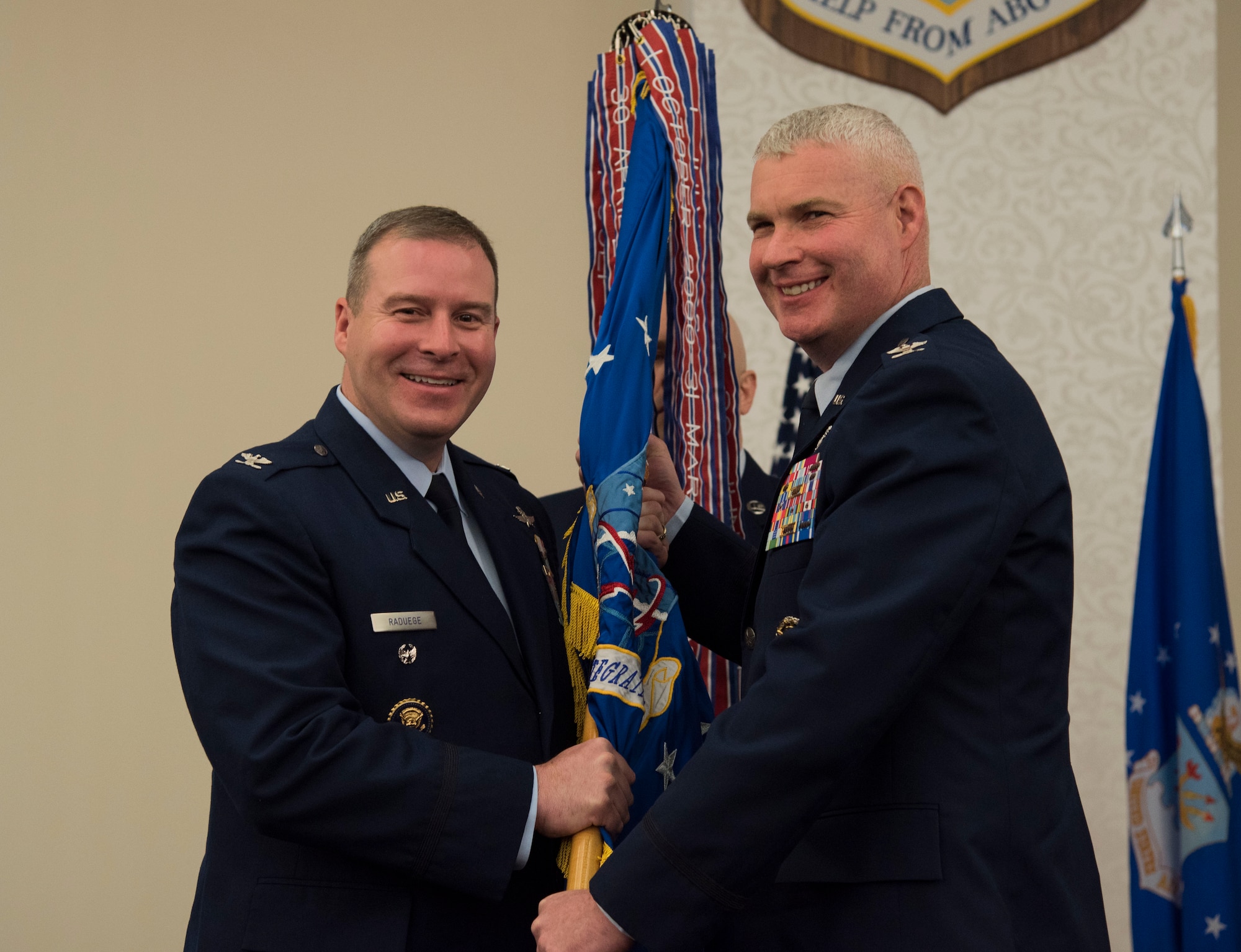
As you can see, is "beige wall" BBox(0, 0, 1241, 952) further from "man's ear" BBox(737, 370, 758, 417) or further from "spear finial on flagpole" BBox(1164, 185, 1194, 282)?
"spear finial on flagpole" BBox(1164, 185, 1194, 282)

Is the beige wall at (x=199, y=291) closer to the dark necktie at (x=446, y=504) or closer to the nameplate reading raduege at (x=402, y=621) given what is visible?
the dark necktie at (x=446, y=504)

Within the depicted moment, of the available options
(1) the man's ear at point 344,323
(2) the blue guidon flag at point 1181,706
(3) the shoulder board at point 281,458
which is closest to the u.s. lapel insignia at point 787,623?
(3) the shoulder board at point 281,458

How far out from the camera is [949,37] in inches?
148

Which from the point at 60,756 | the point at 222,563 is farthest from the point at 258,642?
the point at 60,756

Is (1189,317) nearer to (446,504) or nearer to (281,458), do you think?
(446,504)

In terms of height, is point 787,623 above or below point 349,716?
above

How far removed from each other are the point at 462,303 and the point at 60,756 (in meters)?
2.24

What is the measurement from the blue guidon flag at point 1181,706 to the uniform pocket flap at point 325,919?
7.02 feet

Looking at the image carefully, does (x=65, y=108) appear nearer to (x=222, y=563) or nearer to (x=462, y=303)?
(x=462, y=303)

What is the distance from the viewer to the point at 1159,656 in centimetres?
305

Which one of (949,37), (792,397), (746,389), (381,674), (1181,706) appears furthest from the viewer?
(949,37)

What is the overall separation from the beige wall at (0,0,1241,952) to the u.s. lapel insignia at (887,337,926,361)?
2.08 metres

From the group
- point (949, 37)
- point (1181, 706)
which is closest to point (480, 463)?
point (1181, 706)

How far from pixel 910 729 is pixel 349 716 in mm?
697
